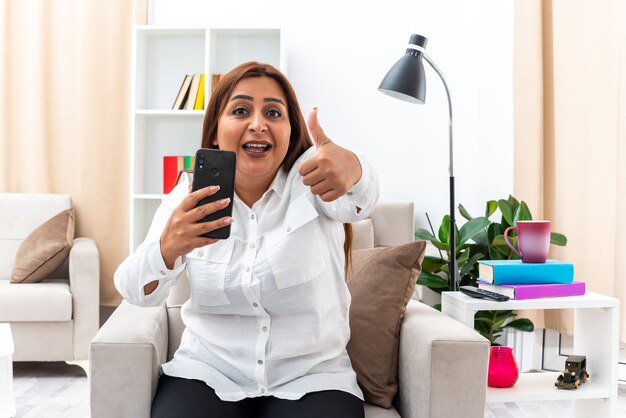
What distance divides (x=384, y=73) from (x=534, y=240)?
1.81m

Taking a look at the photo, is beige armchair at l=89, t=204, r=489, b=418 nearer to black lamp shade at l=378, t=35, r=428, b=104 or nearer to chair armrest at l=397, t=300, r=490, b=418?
chair armrest at l=397, t=300, r=490, b=418

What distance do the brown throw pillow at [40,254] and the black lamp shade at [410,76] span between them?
5.93 feet

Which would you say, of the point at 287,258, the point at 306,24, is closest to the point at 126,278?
the point at 287,258

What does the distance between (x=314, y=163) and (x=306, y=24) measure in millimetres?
2492

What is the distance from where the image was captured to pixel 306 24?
3.66m

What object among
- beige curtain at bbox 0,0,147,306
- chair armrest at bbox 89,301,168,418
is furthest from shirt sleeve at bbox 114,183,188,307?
beige curtain at bbox 0,0,147,306

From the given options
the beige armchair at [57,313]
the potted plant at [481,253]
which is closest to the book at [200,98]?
the beige armchair at [57,313]

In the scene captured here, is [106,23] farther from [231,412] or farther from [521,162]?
[231,412]

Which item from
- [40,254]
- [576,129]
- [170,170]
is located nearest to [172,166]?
[170,170]

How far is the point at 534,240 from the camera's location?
1984mm

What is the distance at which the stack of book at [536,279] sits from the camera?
194 centimetres

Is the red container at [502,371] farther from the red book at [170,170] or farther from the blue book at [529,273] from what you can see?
the red book at [170,170]

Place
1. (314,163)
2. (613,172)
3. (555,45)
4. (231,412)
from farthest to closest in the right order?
1. (555,45)
2. (613,172)
3. (231,412)
4. (314,163)

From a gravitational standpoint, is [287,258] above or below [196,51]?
below
